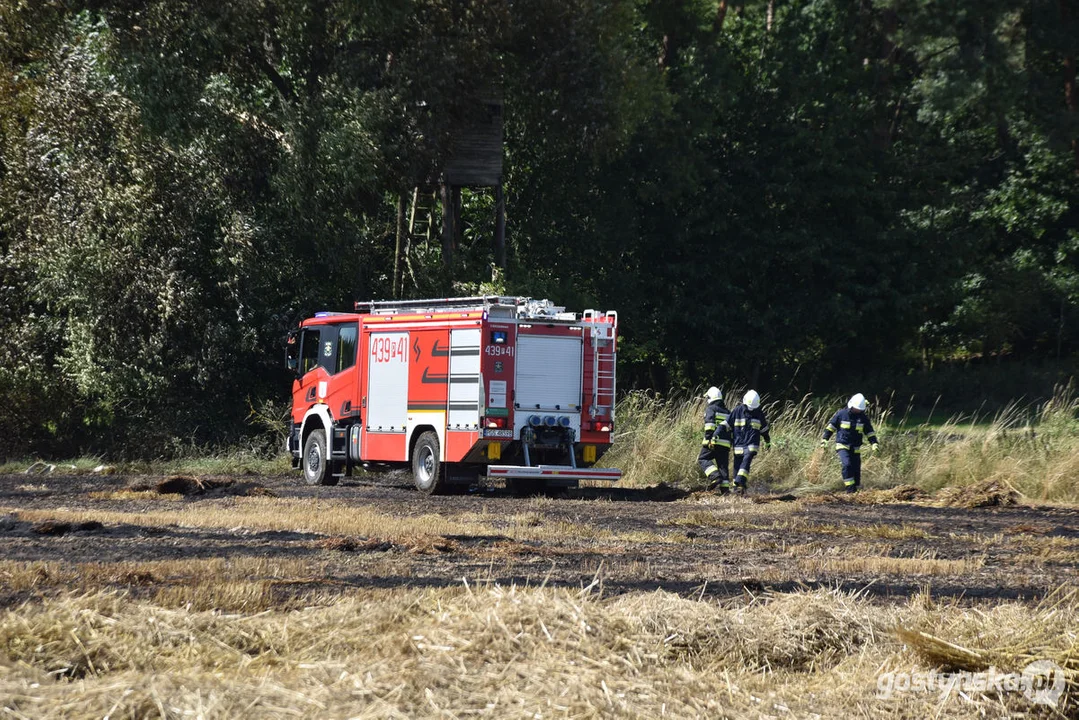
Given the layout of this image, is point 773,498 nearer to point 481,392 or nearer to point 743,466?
point 743,466

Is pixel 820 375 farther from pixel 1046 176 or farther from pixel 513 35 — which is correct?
pixel 513 35

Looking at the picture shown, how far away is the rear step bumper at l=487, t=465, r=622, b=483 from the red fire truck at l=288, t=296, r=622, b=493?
0.5 inches

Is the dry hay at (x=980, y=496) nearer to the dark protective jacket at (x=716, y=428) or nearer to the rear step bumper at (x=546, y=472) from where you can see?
the dark protective jacket at (x=716, y=428)

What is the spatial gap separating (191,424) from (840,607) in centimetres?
2213

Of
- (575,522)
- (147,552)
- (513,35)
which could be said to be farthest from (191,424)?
(147,552)

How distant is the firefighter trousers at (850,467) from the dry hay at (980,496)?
1.30 meters

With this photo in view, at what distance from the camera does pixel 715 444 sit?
20250mm

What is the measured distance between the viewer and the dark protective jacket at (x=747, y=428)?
19.9 meters

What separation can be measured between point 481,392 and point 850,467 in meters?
5.26

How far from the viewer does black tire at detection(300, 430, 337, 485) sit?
2187cm

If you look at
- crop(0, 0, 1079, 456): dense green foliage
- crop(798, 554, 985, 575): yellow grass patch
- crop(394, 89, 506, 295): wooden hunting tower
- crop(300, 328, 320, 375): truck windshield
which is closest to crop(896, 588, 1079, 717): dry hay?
crop(798, 554, 985, 575): yellow grass patch

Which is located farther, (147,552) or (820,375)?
(820,375)

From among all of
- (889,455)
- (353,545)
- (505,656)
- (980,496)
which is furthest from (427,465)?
(505,656)

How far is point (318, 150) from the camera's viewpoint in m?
26.2
